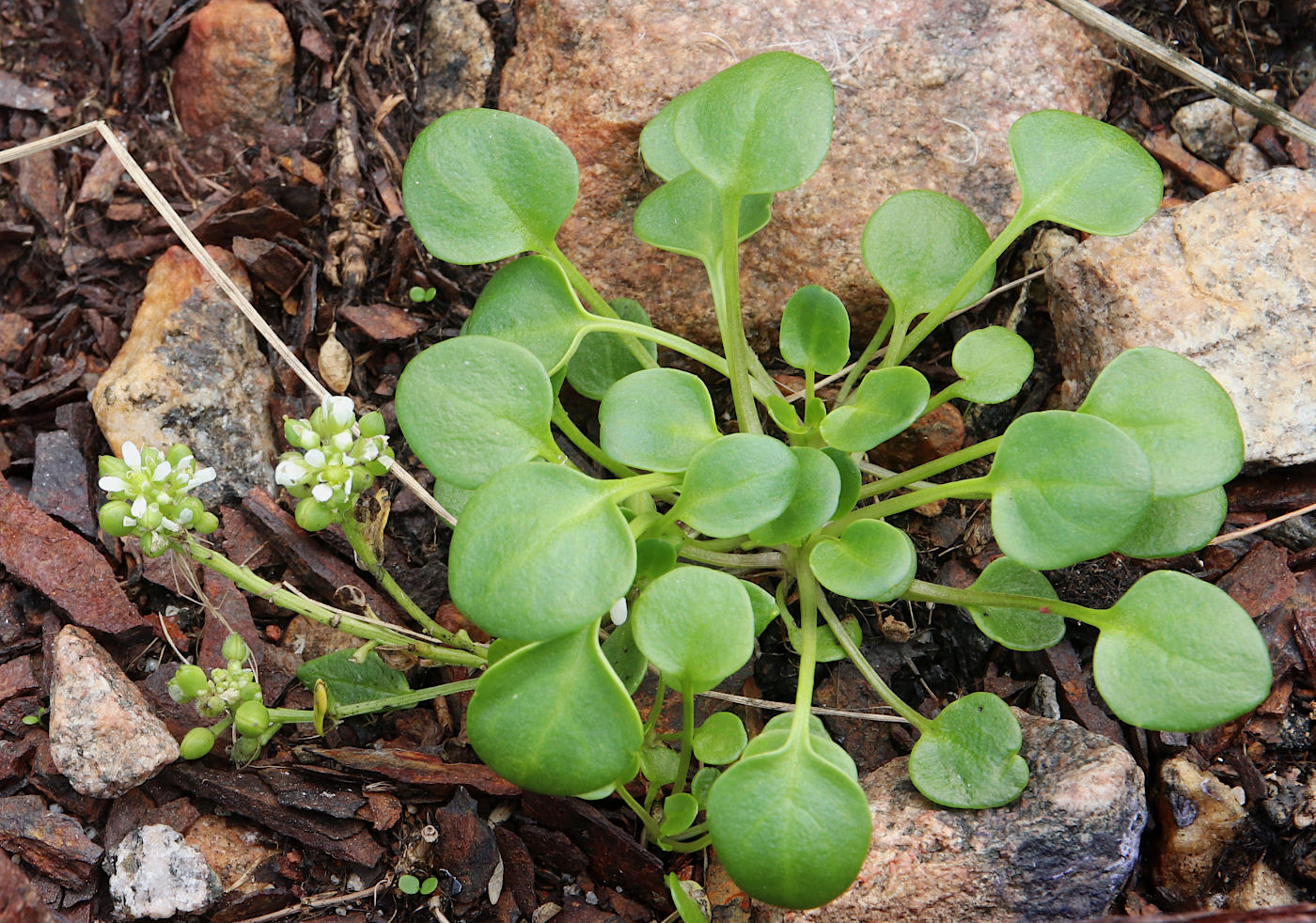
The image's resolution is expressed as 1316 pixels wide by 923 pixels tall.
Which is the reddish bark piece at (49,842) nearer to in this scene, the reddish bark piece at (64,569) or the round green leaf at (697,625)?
the reddish bark piece at (64,569)

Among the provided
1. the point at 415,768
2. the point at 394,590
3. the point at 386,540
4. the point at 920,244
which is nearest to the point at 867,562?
the point at 920,244

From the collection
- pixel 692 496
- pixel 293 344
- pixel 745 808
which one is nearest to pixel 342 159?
pixel 293 344

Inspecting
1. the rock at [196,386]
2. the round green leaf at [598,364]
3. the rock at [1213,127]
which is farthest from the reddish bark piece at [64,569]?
the rock at [1213,127]

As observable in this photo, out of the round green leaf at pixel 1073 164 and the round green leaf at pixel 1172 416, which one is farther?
the round green leaf at pixel 1073 164

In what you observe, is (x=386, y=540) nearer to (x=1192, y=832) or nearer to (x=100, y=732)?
(x=100, y=732)

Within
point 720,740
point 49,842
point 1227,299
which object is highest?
point 1227,299

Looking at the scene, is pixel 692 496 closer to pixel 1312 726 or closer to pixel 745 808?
pixel 745 808

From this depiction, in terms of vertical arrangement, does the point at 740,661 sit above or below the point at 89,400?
above
